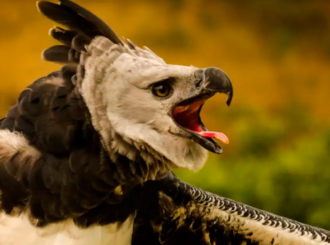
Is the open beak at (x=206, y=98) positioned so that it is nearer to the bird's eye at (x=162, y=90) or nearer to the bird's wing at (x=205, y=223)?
the bird's eye at (x=162, y=90)

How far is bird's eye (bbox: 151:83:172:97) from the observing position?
1.07 metres

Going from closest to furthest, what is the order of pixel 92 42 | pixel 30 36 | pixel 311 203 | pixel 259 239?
pixel 92 42
pixel 259 239
pixel 311 203
pixel 30 36

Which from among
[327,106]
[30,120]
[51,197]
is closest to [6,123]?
[30,120]

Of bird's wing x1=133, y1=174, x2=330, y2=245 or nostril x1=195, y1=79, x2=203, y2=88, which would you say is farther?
bird's wing x1=133, y1=174, x2=330, y2=245

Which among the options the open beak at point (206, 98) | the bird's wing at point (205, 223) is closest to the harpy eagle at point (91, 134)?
the open beak at point (206, 98)

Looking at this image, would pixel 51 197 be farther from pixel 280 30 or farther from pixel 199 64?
pixel 280 30

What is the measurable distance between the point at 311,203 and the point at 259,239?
47.7 inches

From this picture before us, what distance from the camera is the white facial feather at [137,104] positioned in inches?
41.7

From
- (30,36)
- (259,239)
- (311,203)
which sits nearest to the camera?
(259,239)

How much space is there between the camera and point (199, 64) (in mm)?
3164

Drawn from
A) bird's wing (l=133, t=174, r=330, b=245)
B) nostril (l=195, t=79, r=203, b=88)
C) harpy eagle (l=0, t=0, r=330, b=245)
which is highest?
nostril (l=195, t=79, r=203, b=88)

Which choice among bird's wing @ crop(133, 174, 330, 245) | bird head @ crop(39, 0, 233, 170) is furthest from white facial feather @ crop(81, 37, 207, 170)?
bird's wing @ crop(133, 174, 330, 245)

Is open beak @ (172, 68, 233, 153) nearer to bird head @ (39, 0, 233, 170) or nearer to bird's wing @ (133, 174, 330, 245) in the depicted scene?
bird head @ (39, 0, 233, 170)

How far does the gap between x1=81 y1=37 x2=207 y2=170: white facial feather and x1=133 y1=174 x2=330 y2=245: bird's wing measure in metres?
0.43
